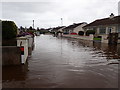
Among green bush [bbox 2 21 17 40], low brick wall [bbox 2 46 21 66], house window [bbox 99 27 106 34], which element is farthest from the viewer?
house window [bbox 99 27 106 34]

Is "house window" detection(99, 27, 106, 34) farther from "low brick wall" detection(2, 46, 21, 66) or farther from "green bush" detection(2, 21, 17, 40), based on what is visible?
"low brick wall" detection(2, 46, 21, 66)

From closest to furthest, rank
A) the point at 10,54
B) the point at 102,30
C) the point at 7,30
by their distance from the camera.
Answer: the point at 10,54 → the point at 7,30 → the point at 102,30

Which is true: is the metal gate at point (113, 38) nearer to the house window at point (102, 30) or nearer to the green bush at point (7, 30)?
the house window at point (102, 30)

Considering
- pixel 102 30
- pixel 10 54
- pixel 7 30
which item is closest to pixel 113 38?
pixel 102 30

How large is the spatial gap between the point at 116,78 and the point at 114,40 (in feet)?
51.1

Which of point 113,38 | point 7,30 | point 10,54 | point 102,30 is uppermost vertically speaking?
point 102,30

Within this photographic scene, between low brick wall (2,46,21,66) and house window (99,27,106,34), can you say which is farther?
house window (99,27,106,34)

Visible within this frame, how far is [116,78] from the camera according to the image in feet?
17.5

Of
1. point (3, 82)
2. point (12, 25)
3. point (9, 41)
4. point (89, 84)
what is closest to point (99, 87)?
point (89, 84)

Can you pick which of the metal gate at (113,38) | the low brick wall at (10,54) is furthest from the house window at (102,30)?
the low brick wall at (10,54)

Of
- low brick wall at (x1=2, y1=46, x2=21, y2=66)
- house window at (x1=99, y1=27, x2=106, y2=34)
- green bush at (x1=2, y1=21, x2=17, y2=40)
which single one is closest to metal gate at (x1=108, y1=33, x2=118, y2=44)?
house window at (x1=99, y1=27, x2=106, y2=34)

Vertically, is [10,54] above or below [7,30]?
below

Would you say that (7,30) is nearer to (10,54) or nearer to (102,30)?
(10,54)

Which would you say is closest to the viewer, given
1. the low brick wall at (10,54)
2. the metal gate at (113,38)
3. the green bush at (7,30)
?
the low brick wall at (10,54)
